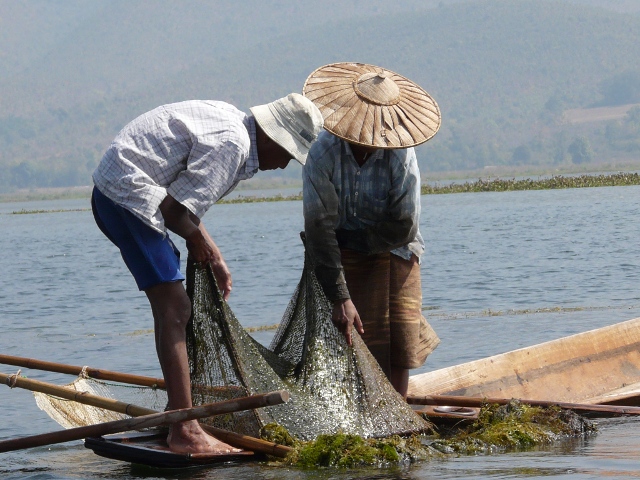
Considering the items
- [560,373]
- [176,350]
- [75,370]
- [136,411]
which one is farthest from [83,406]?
[560,373]

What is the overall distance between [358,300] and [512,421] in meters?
1.00

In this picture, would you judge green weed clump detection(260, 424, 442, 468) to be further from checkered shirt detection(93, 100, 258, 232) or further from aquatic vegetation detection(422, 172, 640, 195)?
aquatic vegetation detection(422, 172, 640, 195)

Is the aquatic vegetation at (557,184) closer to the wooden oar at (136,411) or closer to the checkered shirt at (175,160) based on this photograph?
the wooden oar at (136,411)

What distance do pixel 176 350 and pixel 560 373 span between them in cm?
307

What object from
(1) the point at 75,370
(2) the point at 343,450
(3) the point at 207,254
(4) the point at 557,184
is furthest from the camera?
(4) the point at 557,184

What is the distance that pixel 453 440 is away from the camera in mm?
5332

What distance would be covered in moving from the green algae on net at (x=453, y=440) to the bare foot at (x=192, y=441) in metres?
0.31

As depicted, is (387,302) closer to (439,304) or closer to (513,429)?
(513,429)

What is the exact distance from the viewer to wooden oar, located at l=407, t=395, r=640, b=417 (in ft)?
18.5

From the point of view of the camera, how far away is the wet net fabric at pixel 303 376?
5043 mm

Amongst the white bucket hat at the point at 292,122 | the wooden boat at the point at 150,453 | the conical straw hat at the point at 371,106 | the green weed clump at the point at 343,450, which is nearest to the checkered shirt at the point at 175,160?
the white bucket hat at the point at 292,122

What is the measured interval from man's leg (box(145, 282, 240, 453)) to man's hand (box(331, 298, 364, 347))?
2.82ft

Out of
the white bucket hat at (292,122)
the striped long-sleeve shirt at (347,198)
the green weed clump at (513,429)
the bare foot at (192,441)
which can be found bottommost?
the green weed clump at (513,429)

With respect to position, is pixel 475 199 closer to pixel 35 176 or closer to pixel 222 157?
pixel 222 157
